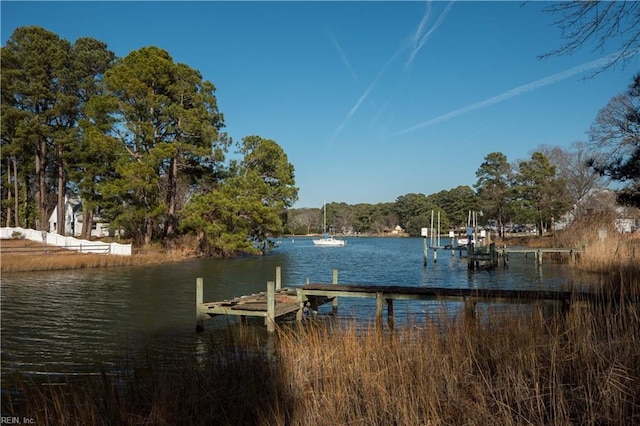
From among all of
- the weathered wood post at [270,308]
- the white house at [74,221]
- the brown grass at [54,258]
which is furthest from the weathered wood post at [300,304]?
the white house at [74,221]

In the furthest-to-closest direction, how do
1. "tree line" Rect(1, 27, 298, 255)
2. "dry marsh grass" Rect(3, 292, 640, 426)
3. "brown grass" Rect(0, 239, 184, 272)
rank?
"tree line" Rect(1, 27, 298, 255) < "brown grass" Rect(0, 239, 184, 272) < "dry marsh grass" Rect(3, 292, 640, 426)

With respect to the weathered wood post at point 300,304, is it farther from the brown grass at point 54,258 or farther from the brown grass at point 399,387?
the brown grass at point 54,258

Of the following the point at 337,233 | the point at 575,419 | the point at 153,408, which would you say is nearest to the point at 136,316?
the point at 153,408

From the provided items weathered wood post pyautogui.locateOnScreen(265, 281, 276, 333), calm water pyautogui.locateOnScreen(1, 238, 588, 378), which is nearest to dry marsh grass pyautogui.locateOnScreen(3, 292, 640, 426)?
calm water pyautogui.locateOnScreen(1, 238, 588, 378)

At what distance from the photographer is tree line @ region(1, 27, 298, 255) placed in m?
38.2

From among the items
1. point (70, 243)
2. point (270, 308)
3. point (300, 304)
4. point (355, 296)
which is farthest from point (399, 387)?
point (70, 243)

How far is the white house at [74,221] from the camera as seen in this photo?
5590 centimetres

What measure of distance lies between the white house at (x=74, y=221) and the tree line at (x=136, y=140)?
894 cm

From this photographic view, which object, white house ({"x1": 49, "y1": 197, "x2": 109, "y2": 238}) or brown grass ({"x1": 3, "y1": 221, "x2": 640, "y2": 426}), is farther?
white house ({"x1": 49, "y1": 197, "x2": 109, "y2": 238})

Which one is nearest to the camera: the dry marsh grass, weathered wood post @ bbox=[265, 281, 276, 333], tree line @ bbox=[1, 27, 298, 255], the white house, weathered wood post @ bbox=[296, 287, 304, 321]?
the dry marsh grass

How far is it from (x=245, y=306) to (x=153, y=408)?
346 inches

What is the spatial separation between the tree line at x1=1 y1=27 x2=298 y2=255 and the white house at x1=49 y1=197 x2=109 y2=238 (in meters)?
8.94

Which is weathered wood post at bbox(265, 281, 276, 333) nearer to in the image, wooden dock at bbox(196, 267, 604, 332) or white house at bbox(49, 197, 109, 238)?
wooden dock at bbox(196, 267, 604, 332)

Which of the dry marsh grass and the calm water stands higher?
the dry marsh grass
